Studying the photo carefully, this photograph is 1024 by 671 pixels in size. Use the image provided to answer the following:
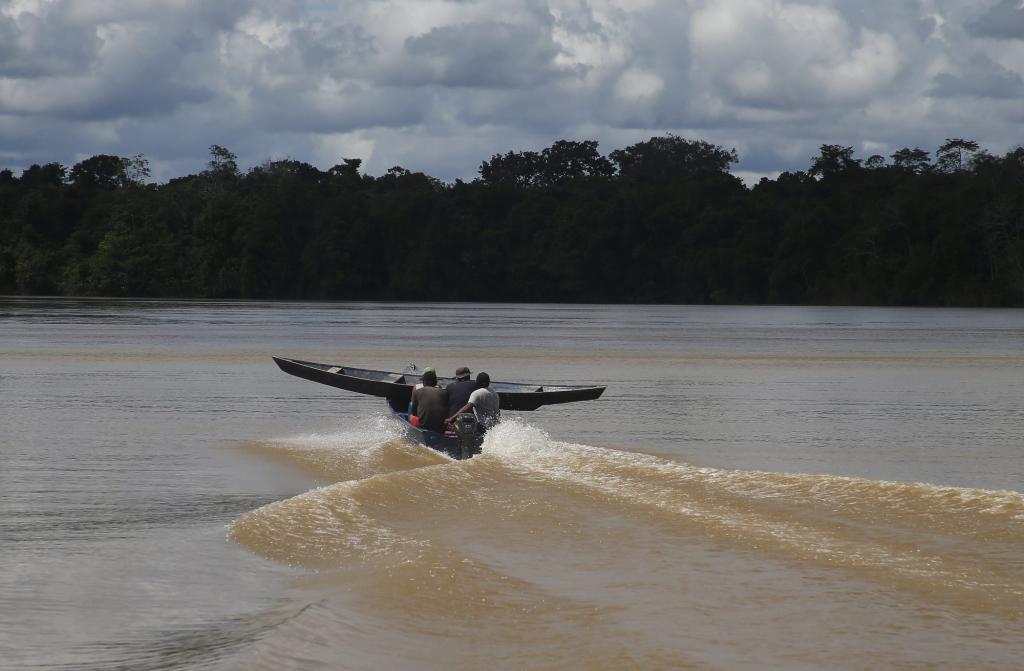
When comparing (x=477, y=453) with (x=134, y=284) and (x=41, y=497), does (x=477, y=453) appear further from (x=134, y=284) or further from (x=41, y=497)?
(x=134, y=284)

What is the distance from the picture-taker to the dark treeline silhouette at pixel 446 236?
458 ft

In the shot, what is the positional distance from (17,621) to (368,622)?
294 centimetres

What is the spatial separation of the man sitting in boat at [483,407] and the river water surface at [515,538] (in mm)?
411

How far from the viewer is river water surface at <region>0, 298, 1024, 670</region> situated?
1074 cm

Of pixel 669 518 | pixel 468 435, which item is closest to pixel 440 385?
pixel 468 435

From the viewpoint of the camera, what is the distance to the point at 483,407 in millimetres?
21844

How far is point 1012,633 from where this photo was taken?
1097 centimetres

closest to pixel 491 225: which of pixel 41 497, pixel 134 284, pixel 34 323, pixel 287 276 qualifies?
pixel 287 276

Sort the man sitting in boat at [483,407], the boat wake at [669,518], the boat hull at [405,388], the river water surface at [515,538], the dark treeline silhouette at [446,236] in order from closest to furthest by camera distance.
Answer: the river water surface at [515,538] → the boat wake at [669,518] → the man sitting in boat at [483,407] → the boat hull at [405,388] → the dark treeline silhouette at [446,236]

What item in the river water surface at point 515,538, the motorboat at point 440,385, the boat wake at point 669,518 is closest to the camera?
the river water surface at point 515,538

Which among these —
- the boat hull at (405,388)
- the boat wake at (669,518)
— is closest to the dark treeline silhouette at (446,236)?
the boat hull at (405,388)

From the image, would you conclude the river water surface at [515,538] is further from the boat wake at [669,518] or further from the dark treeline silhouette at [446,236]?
the dark treeline silhouette at [446,236]

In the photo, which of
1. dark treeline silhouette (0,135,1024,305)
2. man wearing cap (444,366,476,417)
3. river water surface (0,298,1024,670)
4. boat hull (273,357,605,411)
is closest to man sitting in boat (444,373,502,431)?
man wearing cap (444,366,476,417)

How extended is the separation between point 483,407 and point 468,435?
77 cm
